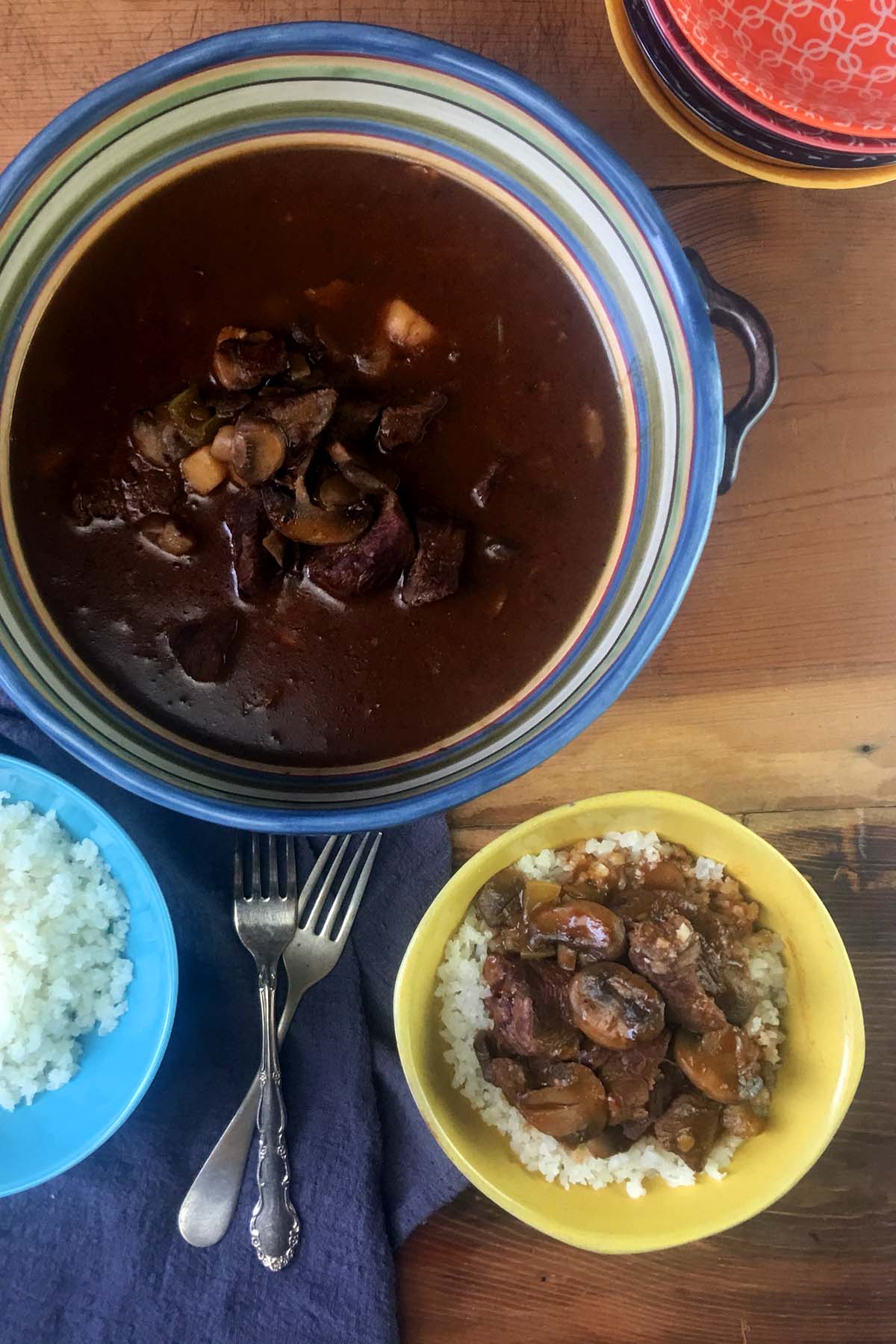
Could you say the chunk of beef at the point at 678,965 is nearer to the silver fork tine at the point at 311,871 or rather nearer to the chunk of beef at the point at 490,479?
the silver fork tine at the point at 311,871

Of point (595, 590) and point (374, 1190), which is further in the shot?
point (374, 1190)

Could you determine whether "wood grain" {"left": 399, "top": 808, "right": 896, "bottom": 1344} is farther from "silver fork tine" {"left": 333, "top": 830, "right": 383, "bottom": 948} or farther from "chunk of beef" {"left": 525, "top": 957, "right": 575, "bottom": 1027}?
"silver fork tine" {"left": 333, "top": 830, "right": 383, "bottom": 948}

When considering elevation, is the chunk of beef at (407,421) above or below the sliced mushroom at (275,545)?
above

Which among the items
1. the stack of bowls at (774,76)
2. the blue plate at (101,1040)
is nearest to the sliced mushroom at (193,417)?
the blue plate at (101,1040)

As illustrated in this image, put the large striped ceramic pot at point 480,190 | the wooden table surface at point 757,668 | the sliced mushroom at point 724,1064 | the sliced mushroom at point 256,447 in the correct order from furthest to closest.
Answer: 1. the sliced mushroom at point 724,1064
2. the wooden table surface at point 757,668
3. the sliced mushroom at point 256,447
4. the large striped ceramic pot at point 480,190

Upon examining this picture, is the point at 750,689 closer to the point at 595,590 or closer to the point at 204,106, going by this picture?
the point at 595,590

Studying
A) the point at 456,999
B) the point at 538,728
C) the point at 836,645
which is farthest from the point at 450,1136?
the point at 836,645

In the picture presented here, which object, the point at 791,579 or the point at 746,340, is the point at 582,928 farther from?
the point at 746,340
